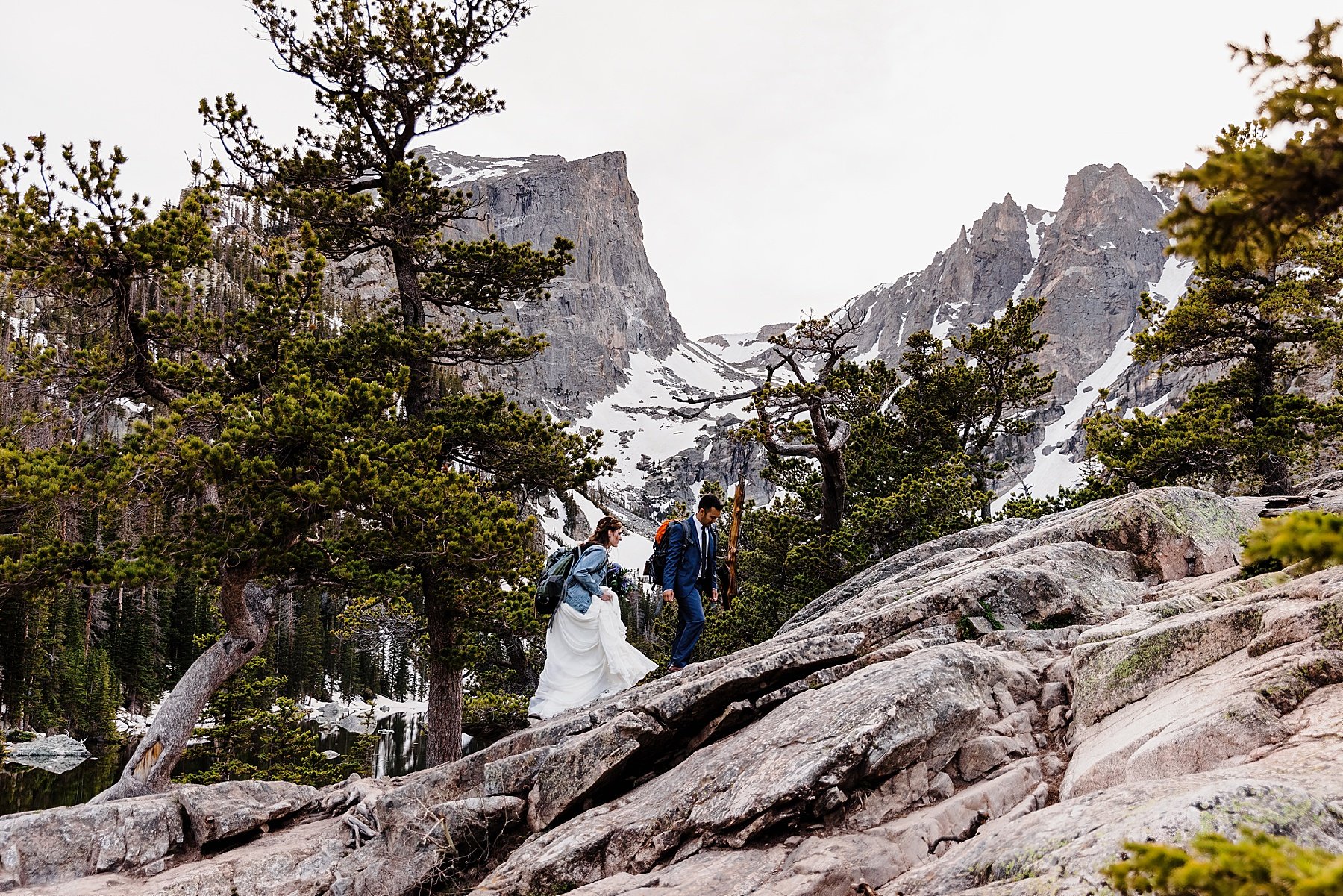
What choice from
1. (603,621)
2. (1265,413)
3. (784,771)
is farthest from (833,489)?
(784,771)

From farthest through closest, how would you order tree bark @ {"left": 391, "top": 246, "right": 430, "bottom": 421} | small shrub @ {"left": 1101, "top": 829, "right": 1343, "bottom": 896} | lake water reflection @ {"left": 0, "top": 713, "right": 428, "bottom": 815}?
lake water reflection @ {"left": 0, "top": 713, "right": 428, "bottom": 815}
tree bark @ {"left": 391, "top": 246, "right": 430, "bottom": 421}
small shrub @ {"left": 1101, "top": 829, "right": 1343, "bottom": 896}

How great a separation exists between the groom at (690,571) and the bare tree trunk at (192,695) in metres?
6.61

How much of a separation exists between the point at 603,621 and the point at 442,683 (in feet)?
21.6

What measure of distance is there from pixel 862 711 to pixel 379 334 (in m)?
12.0

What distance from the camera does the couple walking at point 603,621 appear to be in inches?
396

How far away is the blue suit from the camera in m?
10.2

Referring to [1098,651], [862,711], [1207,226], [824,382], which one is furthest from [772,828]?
[824,382]

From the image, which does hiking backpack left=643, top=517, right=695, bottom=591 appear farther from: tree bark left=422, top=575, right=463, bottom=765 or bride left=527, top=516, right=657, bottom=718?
tree bark left=422, top=575, right=463, bottom=765

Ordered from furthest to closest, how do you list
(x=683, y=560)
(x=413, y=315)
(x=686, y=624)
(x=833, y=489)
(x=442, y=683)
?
(x=833, y=489) → (x=413, y=315) → (x=442, y=683) → (x=686, y=624) → (x=683, y=560)

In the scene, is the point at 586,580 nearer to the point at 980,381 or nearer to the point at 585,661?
the point at 585,661

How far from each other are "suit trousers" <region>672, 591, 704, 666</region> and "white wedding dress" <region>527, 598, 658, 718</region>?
56cm

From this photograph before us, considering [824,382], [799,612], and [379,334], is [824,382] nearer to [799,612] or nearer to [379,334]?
[799,612]

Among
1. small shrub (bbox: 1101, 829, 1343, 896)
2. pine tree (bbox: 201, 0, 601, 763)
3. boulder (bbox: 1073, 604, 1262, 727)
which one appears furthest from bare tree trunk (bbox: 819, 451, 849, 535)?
small shrub (bbox: 1101, 829, 1343, 896)

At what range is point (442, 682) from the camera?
49.4 feet
